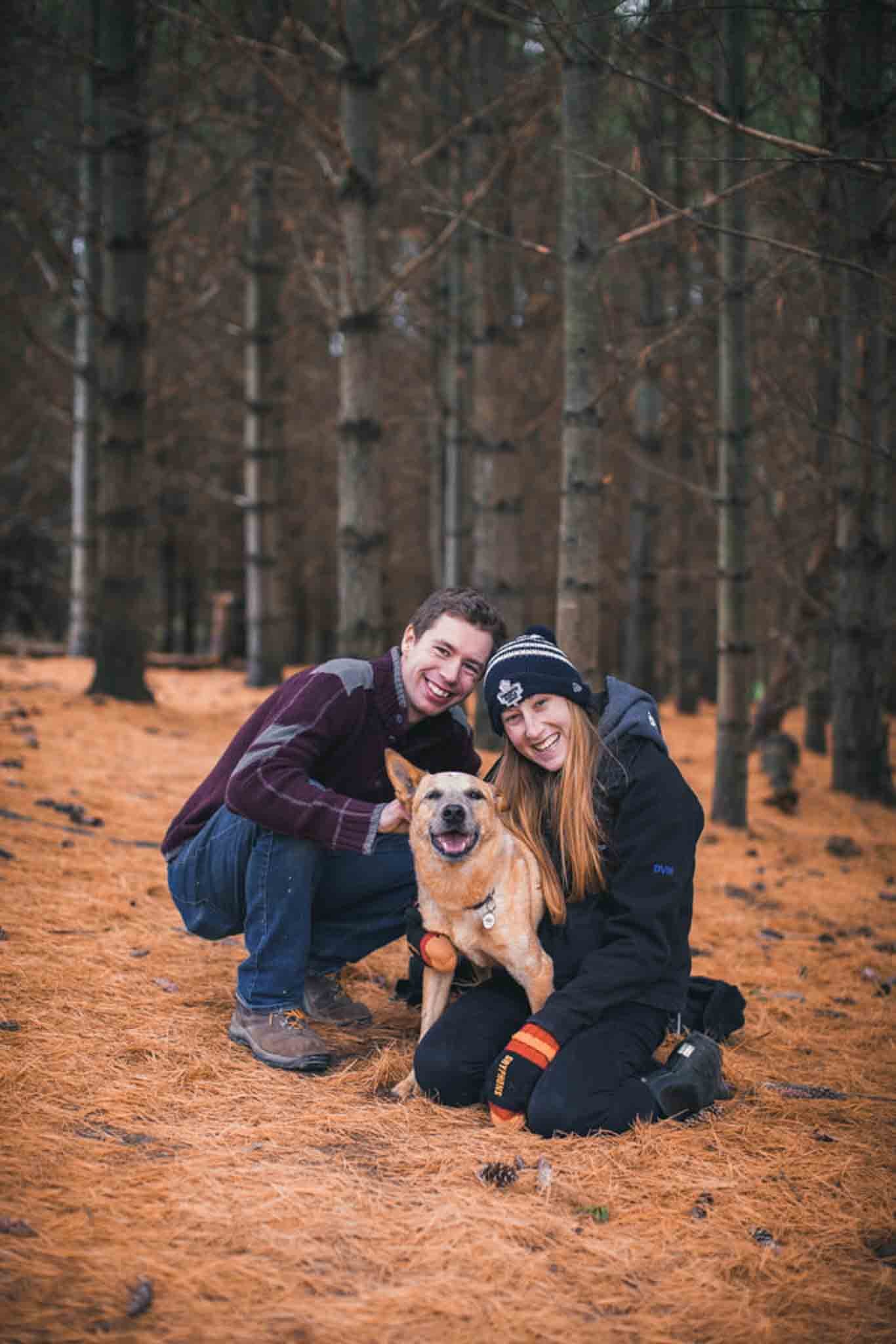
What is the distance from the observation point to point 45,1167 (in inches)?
108

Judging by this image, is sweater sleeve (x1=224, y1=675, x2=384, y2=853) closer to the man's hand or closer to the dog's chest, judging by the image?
the man's hand

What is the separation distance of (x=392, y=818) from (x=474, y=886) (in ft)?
1.22

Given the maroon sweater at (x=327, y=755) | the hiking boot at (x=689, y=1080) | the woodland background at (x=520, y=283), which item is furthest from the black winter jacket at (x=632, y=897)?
the woodland background at (x=520, y=283)

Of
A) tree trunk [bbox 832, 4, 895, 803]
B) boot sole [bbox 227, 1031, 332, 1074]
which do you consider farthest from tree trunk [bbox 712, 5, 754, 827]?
boot sole [bbox 227, 1031, 332, 1074]

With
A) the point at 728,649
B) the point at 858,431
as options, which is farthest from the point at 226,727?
the point at 858,431

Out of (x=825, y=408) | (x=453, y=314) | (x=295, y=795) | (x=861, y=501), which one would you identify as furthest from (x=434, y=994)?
(x=453, y=314)

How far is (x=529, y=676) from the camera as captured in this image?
11.7ft

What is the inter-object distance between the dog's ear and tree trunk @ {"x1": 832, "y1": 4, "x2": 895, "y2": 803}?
5.17m

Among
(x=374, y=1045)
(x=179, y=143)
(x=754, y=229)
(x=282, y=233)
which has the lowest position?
(x=374, y=1045)

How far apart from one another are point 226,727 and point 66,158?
34.7 feet

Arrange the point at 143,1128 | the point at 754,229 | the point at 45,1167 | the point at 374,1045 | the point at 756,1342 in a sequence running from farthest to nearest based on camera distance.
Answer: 1. the point at 754,229
2. the point at 374,1045
3. the point at 143,1128
4. the point at 45,1167
5. the point at 756,1342

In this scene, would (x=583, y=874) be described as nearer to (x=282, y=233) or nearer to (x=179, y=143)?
(x=282, y=233)

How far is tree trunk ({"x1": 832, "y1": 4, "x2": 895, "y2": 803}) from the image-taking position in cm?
729

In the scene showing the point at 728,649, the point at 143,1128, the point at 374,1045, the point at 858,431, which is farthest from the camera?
the point at 858,431
